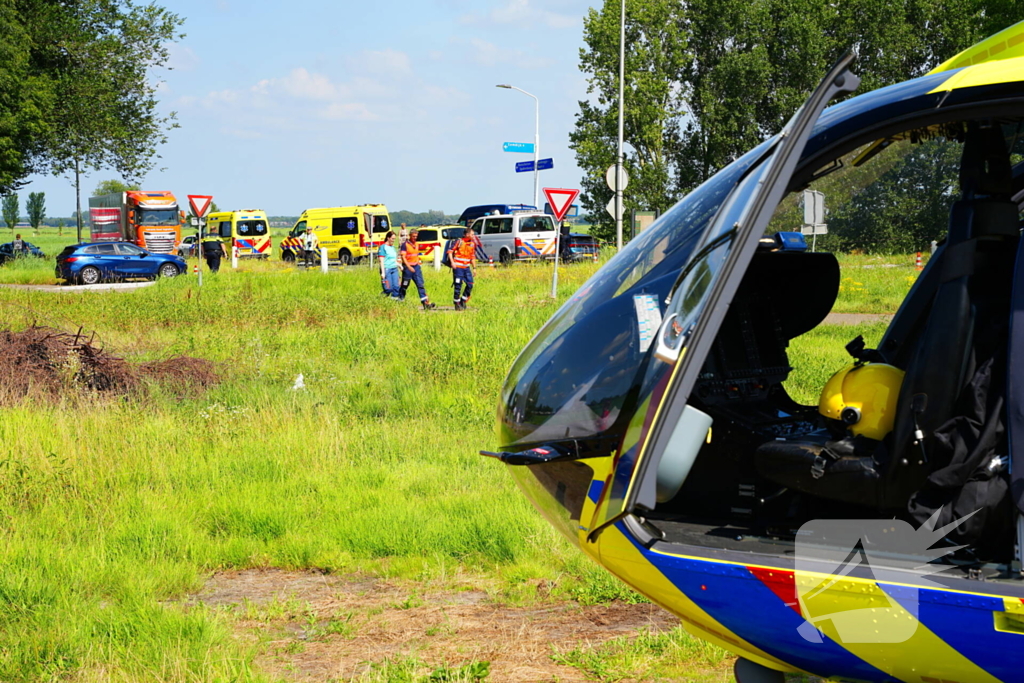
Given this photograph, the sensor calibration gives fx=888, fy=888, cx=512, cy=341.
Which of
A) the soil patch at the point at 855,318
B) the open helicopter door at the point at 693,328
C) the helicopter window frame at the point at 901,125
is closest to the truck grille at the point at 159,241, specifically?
the soil patch at the point at 855,318

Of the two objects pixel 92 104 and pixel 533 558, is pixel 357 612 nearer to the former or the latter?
pixel 533 558

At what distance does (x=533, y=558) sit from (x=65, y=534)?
119 inches

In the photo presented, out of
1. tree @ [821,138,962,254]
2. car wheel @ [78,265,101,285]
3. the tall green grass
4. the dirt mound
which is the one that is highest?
tree @ [821,138,962,254]

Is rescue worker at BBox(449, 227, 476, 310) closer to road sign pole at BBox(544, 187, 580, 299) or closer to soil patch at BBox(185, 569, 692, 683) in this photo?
road sign pole at BBox(544, 187, 580, 299)

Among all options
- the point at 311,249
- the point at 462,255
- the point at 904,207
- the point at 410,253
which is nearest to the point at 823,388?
the point at 904,207

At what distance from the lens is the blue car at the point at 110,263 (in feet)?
96.7

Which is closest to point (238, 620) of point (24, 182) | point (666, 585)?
point (666, 585)

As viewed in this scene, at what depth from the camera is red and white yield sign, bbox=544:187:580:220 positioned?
19078mm

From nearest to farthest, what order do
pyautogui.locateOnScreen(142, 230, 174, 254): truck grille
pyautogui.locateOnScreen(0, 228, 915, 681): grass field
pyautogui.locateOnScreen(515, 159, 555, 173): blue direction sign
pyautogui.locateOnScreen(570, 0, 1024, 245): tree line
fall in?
1. pyautogui.locateOnScreen(0, 228, 915, 681): grass field
2. pyautogui.locateOnScreen(515, 159, 555, 173): blue direction sign
3. pyautogui.locateOnScreen(142, 230, 174, 254): truck grille
4. pyautogui.locateOnScreen(570, 0, 1024, 245): tree line

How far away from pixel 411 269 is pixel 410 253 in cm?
52

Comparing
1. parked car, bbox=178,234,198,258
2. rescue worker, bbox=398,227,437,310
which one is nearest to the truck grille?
parked car, bbox=178,234,198,258

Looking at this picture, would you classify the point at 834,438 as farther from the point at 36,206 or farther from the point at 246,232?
the point at 36,206

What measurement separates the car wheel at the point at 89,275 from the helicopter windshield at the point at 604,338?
98.7 feet

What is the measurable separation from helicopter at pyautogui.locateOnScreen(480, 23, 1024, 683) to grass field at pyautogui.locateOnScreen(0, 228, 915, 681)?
785 mm
